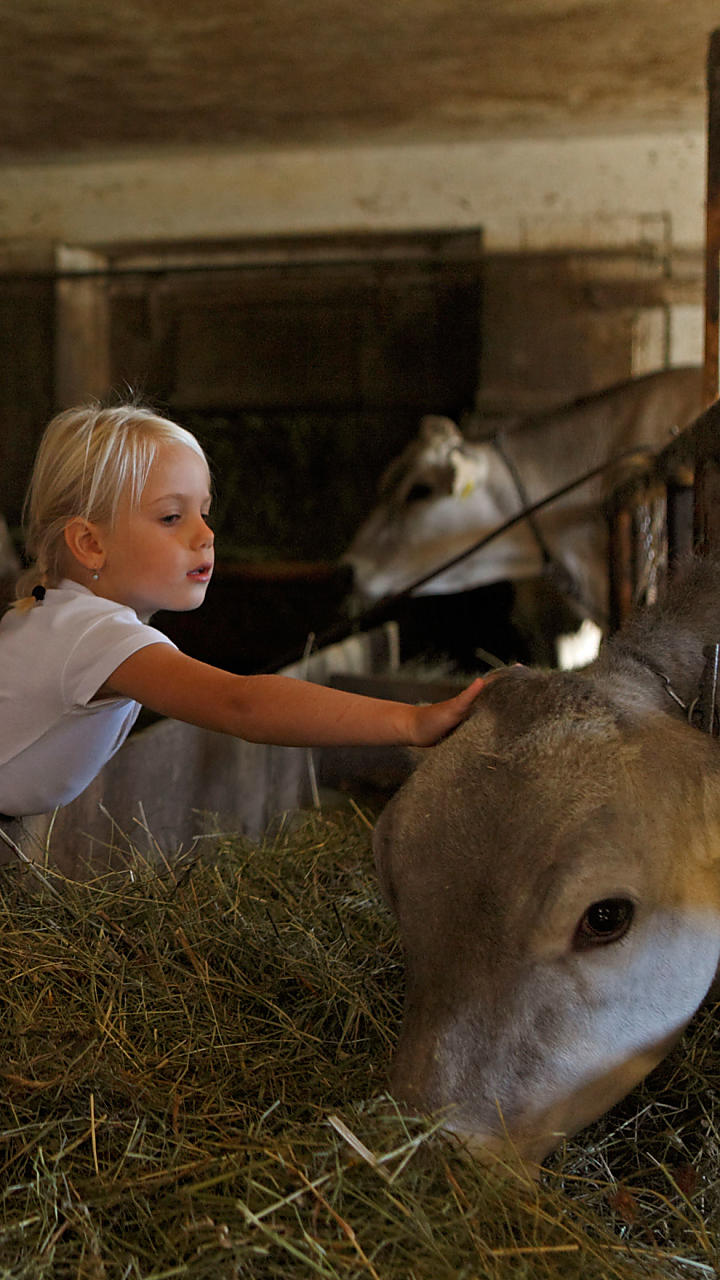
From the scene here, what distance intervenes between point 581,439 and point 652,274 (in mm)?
2141

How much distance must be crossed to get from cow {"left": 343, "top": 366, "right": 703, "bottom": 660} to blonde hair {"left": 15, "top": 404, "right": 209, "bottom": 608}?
170 inches

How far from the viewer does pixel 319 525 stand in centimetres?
953

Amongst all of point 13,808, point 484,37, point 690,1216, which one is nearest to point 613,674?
point 690,1216

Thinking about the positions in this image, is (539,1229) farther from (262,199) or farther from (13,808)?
(262,199)

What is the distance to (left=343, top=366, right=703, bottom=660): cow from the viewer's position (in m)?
6.59

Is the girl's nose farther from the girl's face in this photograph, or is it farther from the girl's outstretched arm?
A: the girl's outstretched arm

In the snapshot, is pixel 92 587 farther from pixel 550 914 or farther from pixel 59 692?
pixel 550 914

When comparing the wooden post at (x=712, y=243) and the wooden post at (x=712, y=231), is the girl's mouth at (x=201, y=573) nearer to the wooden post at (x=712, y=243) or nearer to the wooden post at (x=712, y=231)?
the wooden post at (x=712, y=231)

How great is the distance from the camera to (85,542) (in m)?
2.24

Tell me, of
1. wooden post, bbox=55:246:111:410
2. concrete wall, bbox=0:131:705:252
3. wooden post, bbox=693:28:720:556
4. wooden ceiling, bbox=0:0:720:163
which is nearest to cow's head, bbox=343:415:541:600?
wooden ceiling, bbox=0:0:720:163

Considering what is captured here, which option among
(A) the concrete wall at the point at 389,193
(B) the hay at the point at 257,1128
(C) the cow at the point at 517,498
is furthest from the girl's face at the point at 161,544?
(A) the concrete wall at the point at 389,193

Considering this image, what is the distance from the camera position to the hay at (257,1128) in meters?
1.18

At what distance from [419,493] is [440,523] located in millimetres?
235

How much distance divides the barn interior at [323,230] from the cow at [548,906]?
17.5 feet
